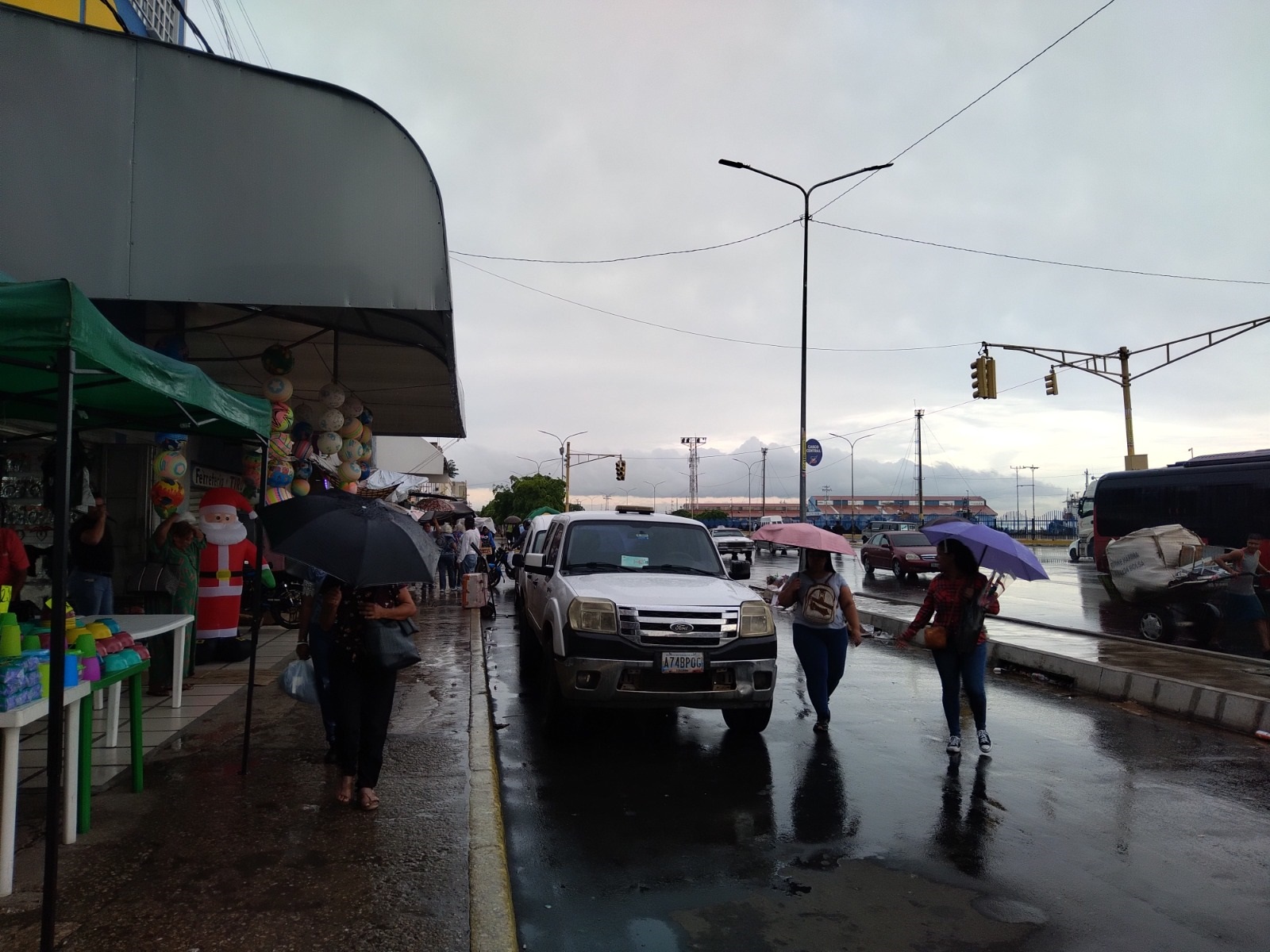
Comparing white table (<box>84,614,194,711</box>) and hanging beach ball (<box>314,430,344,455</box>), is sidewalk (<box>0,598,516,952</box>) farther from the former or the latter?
hanging beach ball (<box>314,430,344,455</box>)

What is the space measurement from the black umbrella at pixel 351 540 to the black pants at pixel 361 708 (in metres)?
0.64

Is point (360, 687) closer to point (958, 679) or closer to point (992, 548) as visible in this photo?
point (958, 679)

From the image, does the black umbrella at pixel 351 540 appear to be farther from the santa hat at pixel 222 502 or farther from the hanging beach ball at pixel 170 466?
the hanging beach ball at pixel 170 466

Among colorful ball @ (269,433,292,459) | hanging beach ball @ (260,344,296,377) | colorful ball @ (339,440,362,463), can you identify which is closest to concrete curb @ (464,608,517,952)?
colorful ball @ (269,433,292,459)

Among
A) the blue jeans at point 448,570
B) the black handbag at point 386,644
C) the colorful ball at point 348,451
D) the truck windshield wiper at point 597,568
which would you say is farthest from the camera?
the blue jeans at point 448,570

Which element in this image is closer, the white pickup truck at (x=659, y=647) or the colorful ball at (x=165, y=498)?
the white pickup truck at (x=659, y=647)

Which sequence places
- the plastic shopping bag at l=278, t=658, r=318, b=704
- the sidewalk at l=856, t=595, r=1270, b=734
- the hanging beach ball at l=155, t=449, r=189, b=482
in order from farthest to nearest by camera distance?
the hanging beach ball at l=155, t=449, r=189, b=482, the sidewalk at l=856, t=595, r=1270, b=734, the plastic shopping bag at l=278, t=658, r=318, b=704

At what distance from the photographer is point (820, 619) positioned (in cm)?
735

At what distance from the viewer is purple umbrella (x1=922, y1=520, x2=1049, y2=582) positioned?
6.54 m

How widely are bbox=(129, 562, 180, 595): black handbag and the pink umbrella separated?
5.62 m

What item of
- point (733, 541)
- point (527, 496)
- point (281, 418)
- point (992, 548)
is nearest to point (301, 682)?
point (992, 548)

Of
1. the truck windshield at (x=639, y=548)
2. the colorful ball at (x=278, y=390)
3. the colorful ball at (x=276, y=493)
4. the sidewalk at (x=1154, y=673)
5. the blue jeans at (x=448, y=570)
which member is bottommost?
the sidewalk at (x=1154, y=673)

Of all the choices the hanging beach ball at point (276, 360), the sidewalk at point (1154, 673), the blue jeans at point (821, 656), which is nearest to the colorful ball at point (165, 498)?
the hanging beach ball at point (276, 360)

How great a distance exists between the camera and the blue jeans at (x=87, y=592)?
7.30 m
